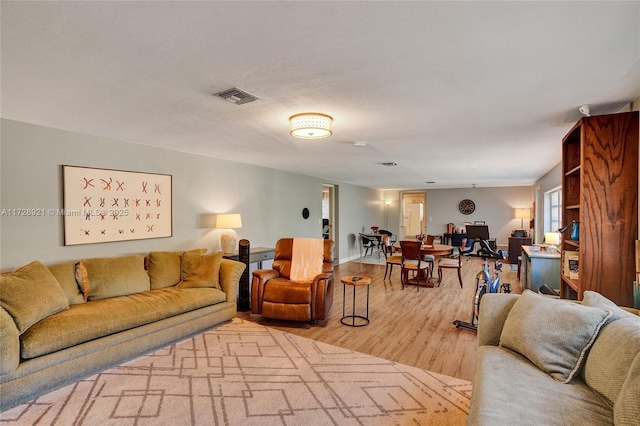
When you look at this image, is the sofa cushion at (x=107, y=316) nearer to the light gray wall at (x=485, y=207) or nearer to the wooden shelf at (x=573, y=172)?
the wooden shelf at (x=573, y=172)

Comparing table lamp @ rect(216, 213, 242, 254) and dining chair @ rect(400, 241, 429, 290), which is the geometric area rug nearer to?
table lamp @ rect(216, 213, 242, 254)

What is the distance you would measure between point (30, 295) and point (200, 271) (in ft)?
5.25

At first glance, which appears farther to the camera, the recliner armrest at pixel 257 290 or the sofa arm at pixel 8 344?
the recliner armrest at pixel 257 290

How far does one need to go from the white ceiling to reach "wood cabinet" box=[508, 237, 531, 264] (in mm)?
5304

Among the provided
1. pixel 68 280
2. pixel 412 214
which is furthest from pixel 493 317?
pixel 412 214

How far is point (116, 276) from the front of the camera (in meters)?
3.40

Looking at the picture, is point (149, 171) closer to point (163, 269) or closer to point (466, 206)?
point (163, 269)

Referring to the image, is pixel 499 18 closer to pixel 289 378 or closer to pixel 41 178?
pixel 289 378

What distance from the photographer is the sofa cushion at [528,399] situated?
138 cm

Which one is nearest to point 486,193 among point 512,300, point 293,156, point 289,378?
point 293,156

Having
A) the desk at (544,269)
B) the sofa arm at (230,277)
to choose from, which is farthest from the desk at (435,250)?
the sofa arm at (230,277)

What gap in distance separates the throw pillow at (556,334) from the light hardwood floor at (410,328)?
37.7 inches

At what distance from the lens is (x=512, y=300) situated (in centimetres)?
226

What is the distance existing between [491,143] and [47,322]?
479 centimetres
